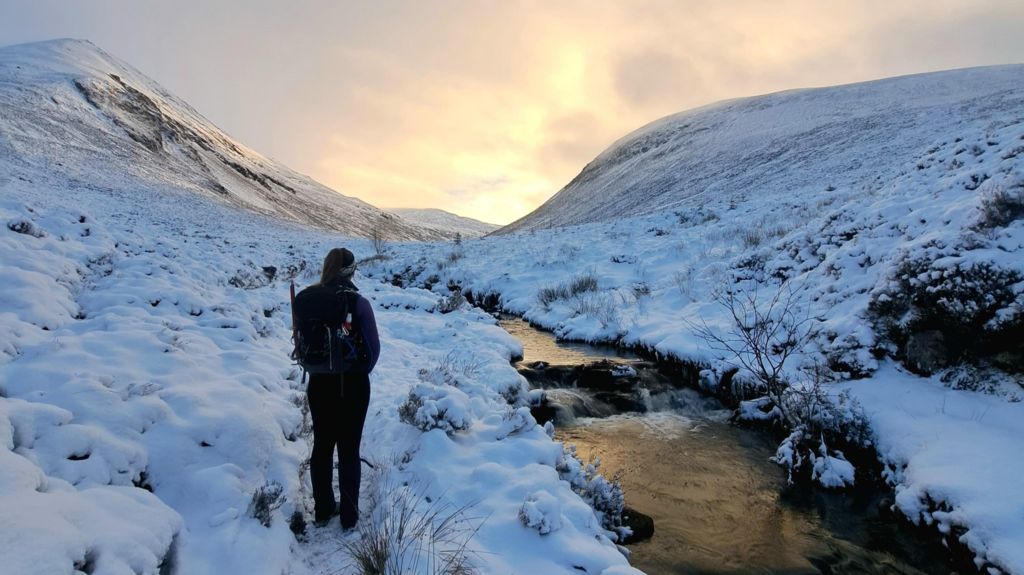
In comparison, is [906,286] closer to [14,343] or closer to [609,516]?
[609,516]

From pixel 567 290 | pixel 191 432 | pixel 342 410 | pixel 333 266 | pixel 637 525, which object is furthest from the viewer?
pixel 567 290

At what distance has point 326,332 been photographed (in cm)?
394

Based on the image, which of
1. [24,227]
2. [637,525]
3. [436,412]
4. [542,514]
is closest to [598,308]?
[436,412]

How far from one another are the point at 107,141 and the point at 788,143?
182 ft

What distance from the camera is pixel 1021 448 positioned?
542cm

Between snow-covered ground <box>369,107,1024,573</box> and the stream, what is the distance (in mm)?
434

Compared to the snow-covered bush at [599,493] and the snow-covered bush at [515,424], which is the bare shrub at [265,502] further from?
the snow-covered bush at [599,493]

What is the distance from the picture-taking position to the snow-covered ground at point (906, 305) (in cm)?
541

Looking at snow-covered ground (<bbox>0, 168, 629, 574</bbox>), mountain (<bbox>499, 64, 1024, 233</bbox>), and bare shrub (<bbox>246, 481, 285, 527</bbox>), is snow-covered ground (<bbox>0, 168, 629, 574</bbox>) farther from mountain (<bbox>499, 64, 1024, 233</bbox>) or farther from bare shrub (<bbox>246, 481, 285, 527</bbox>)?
mountain (<bbox>499, 64, 1024, 233</bbox>)

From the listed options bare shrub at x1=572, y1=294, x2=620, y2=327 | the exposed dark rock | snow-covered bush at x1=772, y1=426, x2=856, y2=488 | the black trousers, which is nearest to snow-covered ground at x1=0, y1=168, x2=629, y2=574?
the black trousers

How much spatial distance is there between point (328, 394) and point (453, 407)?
86.8 inches

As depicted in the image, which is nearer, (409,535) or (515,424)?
(409,535)

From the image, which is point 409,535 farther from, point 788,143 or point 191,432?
point 788,143

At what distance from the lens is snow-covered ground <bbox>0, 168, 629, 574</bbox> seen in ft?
10.2
